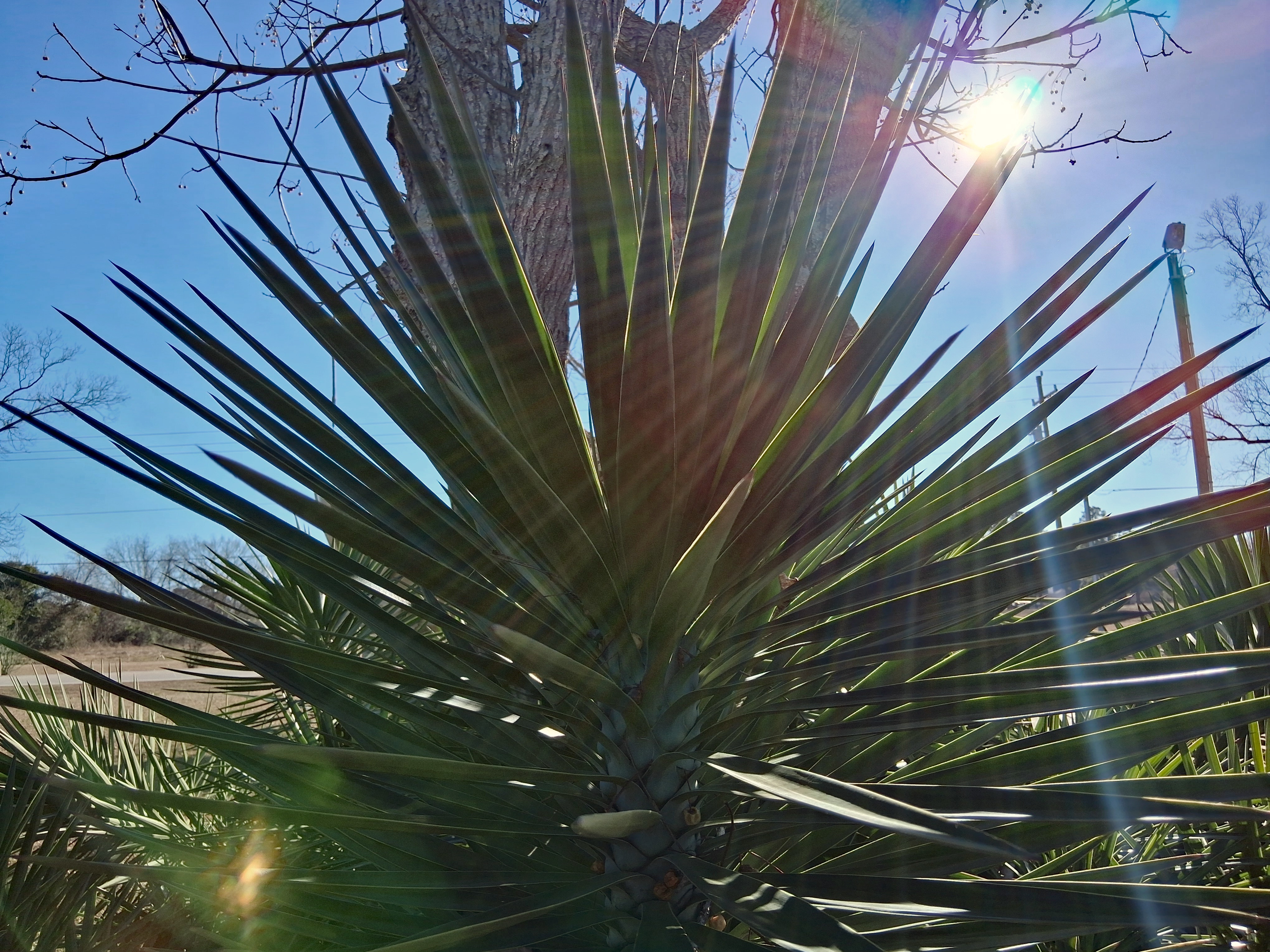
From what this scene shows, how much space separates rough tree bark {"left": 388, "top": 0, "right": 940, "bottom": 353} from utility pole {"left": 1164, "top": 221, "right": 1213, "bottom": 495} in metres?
6.57

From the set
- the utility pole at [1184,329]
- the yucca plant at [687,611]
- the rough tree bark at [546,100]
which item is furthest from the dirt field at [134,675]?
the utility pole at [1184,329]

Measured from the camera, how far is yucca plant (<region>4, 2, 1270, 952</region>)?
2.08ft

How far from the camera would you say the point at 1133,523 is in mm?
698

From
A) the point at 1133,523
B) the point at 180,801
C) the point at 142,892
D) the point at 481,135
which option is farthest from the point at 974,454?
the point at 481,135

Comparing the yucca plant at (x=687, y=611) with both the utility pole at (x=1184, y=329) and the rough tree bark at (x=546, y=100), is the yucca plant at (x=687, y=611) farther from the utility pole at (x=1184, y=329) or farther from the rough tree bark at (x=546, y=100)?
the utility pole at (x=1184, y=329)

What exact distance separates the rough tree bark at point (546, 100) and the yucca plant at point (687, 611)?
1.20 metres

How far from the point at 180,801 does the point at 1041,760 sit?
80cm

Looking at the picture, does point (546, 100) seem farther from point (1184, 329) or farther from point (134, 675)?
point (134, 675)

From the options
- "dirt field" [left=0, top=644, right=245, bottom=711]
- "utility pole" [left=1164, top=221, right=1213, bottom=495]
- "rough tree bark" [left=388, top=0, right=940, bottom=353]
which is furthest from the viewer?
"utility pole" [left=1164, top=221, right=1213, bottom=495]

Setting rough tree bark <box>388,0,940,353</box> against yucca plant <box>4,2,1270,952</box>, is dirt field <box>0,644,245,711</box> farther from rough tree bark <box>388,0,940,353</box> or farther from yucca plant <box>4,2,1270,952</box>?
rough tree bark <box>388,0,940,353</box>

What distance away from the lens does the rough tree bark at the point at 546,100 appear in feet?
6.87

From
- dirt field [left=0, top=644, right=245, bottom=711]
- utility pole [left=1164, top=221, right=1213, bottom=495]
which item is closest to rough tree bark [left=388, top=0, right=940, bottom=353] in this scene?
dirt field [left=0, top=644, right=245, bottom=711]

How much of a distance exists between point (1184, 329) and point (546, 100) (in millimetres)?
9254

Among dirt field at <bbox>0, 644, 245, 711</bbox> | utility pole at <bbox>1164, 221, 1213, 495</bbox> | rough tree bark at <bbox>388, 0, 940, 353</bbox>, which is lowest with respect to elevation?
dirt field at <bbox>0, 644, 245, 711</bbox>
